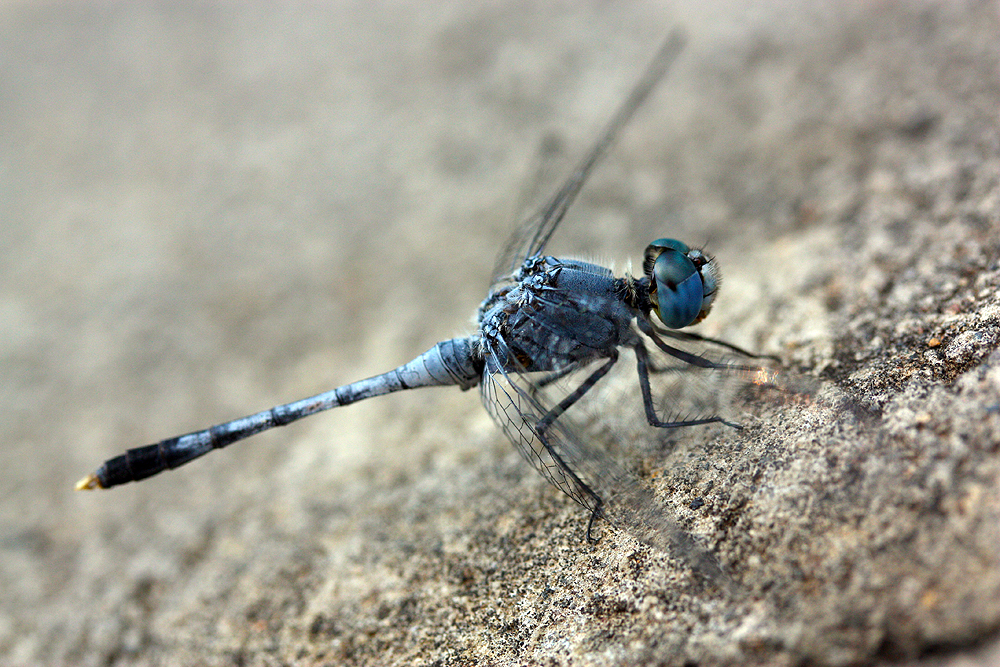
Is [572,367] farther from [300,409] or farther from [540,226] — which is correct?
[300,409]

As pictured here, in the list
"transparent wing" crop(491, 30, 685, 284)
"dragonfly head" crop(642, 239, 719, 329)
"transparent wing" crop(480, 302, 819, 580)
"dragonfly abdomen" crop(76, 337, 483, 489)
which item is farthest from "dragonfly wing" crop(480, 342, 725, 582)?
"transparent wing" crop(491, 30, 685, 284)

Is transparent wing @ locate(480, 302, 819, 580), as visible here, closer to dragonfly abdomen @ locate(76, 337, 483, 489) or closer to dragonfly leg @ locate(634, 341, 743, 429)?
dragonfly leg @ locate(634, 341, 743, 429)

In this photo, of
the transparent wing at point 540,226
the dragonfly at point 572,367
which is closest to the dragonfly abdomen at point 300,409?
the dragonfly at point 572,367

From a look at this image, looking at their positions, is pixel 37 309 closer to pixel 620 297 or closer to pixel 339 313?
pixel 339 313

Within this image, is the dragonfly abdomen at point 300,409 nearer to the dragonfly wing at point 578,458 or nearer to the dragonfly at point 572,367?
the dragonfly at point 572,367

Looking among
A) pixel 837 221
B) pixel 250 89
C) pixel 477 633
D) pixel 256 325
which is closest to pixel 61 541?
pixel 256 325
